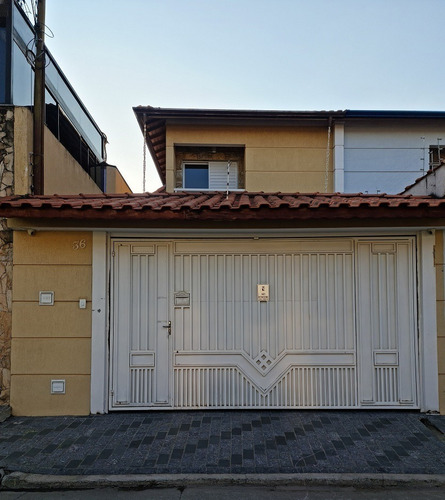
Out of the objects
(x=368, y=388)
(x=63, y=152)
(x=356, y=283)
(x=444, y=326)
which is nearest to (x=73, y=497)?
(x=368, y=388)

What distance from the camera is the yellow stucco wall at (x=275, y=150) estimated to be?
8.60 meters

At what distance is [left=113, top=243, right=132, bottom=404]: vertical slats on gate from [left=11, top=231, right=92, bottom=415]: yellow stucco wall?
376 mm

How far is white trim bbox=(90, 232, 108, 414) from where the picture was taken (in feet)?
15.6

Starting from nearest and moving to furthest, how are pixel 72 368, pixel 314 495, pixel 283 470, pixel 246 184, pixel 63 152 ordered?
pixel 314 495, pixel 283 470, pixel 72 368, pixel 63 152, pixel 246 184

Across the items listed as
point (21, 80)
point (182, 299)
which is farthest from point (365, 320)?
point (21, 80)

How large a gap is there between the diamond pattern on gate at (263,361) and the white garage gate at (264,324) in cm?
1

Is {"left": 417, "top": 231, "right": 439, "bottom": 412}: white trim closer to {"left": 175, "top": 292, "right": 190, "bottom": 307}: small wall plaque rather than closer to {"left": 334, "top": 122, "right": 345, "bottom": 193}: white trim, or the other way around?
{"left": 175, "top": 292, "right": 190, "bottom": 307}: small wall plaque

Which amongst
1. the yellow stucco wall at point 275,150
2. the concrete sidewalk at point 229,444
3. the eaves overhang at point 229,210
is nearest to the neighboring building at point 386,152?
the yellow stucco wall at point 275,150

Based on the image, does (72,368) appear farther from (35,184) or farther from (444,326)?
(444,326)

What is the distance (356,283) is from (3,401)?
17.2 feet

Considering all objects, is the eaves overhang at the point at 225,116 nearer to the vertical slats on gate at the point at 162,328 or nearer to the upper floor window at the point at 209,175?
the upper floor window at the point at 209,175

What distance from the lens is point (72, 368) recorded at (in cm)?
479

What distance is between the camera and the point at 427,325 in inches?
189

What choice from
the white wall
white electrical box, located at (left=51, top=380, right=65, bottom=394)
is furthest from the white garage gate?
the white wall
